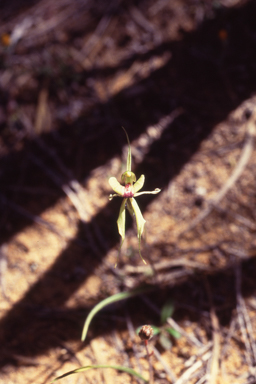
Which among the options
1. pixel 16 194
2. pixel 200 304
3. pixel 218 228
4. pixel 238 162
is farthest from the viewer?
pixel 16 194

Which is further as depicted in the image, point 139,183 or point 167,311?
point 167,311

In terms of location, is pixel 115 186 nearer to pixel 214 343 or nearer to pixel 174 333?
pixel 174 333

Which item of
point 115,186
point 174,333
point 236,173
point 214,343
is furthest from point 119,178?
point 214,343

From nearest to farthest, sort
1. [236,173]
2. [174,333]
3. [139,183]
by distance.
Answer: [139,183]
[174,333]
[236,173]

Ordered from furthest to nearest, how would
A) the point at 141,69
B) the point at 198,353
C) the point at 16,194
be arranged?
the point at 141,69
the point at 16,194
the point at 198,353

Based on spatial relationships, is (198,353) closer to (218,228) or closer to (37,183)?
(218,228)

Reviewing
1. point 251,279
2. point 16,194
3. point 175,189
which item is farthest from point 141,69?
point 251,279

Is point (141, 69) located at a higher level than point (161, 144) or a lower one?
higher

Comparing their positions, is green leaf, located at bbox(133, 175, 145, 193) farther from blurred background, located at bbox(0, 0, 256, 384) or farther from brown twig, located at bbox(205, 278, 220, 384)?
brown twig, located at bbox(205, 278, 220, 384)
